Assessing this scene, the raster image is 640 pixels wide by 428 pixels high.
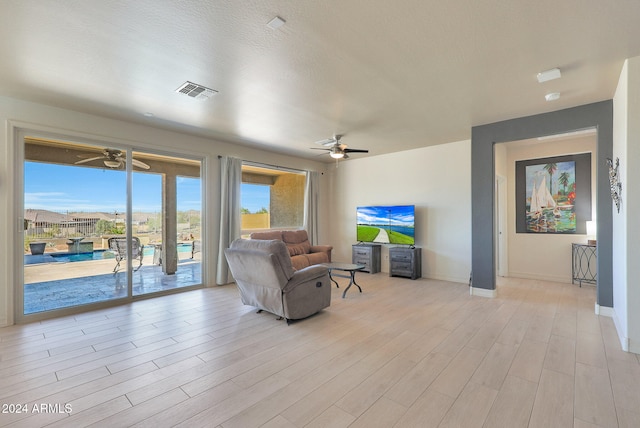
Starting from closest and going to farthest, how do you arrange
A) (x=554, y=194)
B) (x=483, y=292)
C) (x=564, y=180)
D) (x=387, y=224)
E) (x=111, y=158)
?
(x=111, y=158)
(x=483, y=292)
(x=564, y=180)
(x=554, y=194)
(x=387, y=224)

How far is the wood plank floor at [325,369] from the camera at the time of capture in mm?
1916

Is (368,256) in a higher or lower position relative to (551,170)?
lower

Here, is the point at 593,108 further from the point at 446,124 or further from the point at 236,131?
the point at 236,131

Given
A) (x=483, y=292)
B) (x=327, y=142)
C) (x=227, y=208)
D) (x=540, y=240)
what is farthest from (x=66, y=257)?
(x=540, y=240)

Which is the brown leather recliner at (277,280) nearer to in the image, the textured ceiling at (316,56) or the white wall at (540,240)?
the textured ceiling at (316,56)

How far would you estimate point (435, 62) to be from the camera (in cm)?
278

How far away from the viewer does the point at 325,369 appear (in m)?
2.48

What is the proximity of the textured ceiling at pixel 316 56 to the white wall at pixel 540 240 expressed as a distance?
2.12 metres

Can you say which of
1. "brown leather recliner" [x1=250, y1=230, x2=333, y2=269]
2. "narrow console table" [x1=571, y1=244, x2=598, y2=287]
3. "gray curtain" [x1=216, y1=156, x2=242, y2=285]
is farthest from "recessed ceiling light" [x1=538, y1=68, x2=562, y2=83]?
"gray curtain" [x1=216, y1=156, x2=242, y2=285]

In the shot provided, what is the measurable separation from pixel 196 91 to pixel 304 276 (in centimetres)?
250

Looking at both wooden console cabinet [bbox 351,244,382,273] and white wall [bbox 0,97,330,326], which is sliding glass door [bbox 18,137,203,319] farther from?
wooden console cabinet [bbox 351,244,382,273]

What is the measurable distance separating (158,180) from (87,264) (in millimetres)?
1627

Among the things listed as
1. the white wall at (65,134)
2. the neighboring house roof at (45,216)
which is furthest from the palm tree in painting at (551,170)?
the neighboring house roof at (45,216)

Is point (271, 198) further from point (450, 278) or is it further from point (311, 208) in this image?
point (450, 278)
